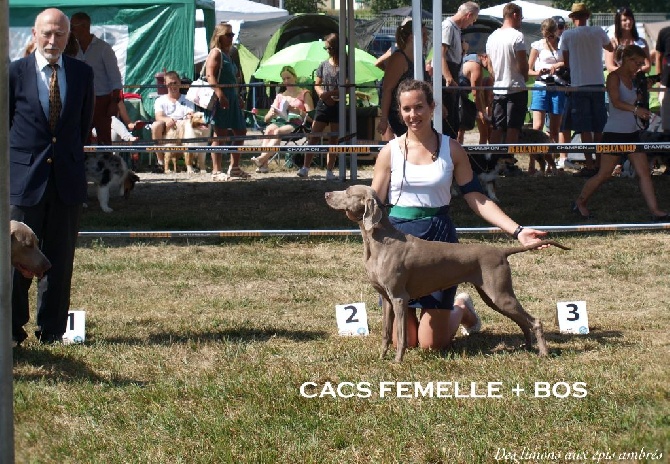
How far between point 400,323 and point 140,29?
13533 mm

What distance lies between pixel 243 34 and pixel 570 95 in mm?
14877

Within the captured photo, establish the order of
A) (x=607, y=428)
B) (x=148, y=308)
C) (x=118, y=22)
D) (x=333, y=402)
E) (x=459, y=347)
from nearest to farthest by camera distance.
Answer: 1. (x=607, y=428)
2. (x=333, y=402)
3. (x=459, y=347)
4. (x=148, y=308)
5. (x=118, y=22)

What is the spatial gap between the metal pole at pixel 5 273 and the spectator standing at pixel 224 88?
1016 cm

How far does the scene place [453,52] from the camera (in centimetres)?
1120

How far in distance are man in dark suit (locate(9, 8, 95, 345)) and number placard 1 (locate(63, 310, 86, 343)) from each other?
0.17m

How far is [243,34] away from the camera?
26.5m

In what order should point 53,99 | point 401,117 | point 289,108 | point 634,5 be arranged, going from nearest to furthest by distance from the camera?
point 53,99 < point 401,117 < point 289,108 < point 634,5

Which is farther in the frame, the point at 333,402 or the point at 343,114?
the point at 343,114

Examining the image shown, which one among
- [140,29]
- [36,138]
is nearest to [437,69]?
[36,138]

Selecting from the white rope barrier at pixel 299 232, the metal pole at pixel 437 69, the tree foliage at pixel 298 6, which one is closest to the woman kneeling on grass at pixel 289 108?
the white rope barrier at pixel 299 232

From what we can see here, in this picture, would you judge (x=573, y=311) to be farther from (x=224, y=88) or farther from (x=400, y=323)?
(x=224, y=88)

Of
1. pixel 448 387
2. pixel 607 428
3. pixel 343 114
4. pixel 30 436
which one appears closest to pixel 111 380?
pixel 30 436

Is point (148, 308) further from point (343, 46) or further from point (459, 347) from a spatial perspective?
point (343, 46)

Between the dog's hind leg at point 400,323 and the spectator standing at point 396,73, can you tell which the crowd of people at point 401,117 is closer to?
the spectator standing at point 396,73
